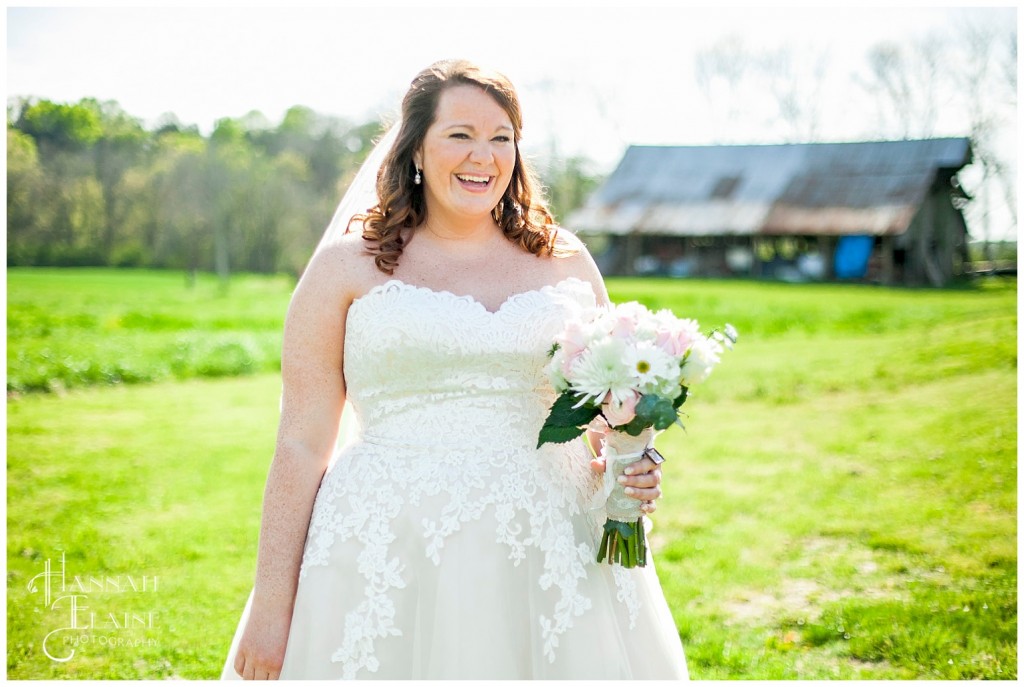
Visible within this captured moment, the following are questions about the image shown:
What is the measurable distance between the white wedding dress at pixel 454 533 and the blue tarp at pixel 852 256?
24.7 m

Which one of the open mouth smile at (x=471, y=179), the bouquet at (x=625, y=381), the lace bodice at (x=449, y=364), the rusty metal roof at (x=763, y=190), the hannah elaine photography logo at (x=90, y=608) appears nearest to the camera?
the bouquet at (x=625, y=381)

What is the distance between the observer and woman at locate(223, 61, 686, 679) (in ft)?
7.90

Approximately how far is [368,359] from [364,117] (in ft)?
43.8

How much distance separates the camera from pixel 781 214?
26.3 m

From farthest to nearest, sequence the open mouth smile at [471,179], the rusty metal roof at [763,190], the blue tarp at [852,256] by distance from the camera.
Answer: the blue tarp at [852,256] → the rusty metal roof at [763,190] → the open mouth smile at [471,179]

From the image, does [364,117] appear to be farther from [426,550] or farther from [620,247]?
→ [620,247]

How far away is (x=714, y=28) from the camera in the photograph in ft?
49.2

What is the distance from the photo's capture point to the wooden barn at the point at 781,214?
23719 millimetres

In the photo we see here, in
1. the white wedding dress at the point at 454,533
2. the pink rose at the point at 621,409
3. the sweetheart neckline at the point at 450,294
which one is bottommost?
the white wedding dress at the point at 454,533

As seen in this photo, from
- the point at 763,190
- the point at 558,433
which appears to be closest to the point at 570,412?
the point at 558,433

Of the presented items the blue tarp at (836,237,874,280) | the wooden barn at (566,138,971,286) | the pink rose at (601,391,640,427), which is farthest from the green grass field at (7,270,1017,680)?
the blue tarp at (836,237,874,280)

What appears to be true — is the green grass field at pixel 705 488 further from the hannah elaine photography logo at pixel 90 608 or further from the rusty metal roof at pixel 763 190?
the rusty metal roof at pixel 763 190

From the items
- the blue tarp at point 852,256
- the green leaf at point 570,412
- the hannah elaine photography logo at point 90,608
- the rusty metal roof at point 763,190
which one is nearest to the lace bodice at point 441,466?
the green leaf at point 570,412

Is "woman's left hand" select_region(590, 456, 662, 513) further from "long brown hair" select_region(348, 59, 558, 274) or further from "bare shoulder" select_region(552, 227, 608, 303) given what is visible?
"long brown hair" select_region(348, 59, 558, 274)
